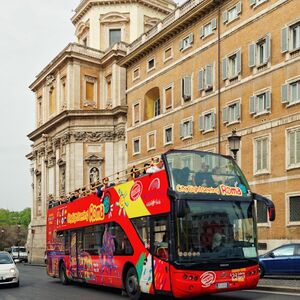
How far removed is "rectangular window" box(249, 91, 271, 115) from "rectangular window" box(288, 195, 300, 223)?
5195 millimetres

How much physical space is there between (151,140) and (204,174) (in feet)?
101

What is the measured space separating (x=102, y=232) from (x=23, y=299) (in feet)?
10.6

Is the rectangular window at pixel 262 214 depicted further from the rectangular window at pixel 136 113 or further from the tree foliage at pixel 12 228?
the tree foliage at pixel 12 228

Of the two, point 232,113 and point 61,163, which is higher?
point 232,113

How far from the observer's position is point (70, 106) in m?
60.0

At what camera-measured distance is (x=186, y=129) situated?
3988 centimetres

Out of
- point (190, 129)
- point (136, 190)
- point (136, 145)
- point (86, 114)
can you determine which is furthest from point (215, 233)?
point (86, 114)

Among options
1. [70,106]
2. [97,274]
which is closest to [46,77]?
[70,106]

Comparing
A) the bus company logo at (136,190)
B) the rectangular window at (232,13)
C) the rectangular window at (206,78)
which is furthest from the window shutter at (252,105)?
the bus company logo at (136,190)

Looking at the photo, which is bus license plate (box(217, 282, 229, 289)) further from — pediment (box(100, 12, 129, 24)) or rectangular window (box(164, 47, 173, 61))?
pediment (box(100, 12, 129, 24))

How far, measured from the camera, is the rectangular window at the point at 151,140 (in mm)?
44562

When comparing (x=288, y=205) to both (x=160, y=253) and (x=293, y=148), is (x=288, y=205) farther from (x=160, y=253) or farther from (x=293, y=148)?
(x=160, y=253)

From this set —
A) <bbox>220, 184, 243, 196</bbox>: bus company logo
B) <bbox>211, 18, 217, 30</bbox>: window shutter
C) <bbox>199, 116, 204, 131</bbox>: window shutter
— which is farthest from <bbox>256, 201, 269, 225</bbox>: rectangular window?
<bbox>220, 184, 243, 196</bbox>: bus company logo

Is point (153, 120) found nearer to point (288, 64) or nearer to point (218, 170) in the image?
point (288, 64)
